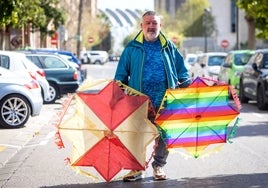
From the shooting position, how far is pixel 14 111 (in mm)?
14523

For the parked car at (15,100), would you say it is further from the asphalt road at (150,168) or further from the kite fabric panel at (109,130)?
the kite fabric panel at (109,130)

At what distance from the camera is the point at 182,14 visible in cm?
11456

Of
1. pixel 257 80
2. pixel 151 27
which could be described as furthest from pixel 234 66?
pixel 151 27

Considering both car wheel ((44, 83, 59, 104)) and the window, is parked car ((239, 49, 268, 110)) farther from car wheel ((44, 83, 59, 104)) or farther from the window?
the window

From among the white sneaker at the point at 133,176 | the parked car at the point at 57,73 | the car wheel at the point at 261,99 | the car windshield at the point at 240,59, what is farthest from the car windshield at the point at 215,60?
the white sneaker at the point at 133,176

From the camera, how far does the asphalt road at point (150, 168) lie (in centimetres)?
833

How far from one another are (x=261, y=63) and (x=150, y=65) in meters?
12.1

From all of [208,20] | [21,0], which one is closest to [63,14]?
[21,0]

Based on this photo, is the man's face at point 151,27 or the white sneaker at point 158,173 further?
the white sneaker at point 158,173

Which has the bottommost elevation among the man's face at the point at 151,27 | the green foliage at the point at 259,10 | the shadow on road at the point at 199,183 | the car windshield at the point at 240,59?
the shadow on road at the point at 199,183

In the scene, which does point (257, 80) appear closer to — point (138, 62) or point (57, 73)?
point (57, 73)

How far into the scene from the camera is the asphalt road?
8328mm

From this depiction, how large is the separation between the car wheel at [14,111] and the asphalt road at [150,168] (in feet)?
2.38

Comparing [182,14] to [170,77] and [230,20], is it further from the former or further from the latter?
[170,77]
